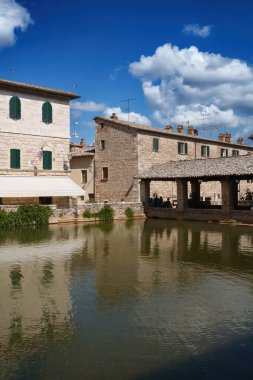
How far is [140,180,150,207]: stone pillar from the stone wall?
483 millimetres

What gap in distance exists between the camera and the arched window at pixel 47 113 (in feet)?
98.4

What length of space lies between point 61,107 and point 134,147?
24.6 ft

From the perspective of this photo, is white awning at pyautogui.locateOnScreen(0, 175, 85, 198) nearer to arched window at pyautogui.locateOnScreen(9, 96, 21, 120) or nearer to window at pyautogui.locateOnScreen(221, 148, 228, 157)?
arched window at pyautogui.locateOnScreen(9, 96, 21, 120)

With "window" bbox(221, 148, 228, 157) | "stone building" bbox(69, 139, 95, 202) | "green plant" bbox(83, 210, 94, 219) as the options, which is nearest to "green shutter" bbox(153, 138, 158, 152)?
"stone building" bbox(69, 139, 95, 202)

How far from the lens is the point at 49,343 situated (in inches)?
289

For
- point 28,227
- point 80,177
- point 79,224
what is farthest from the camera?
point 80,177

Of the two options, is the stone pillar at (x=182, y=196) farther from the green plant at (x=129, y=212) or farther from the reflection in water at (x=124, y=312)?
the reflection in water at (x=124, y=312)

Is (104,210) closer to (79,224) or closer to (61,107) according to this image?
(79,224)

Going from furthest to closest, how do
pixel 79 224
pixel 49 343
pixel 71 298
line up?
pixel 79 224 < pixel 71 298 < pixel 49 343

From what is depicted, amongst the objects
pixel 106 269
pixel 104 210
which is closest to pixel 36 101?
pixel 104 210

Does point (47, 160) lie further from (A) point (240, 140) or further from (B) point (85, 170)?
(A) point (240, 140)

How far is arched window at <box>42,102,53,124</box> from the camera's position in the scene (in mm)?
29984

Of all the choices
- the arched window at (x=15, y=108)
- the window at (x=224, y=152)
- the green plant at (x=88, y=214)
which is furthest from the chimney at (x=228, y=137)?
the arched window at (x=15, y=108)

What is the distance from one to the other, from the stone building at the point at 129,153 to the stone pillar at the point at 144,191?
37 cm
